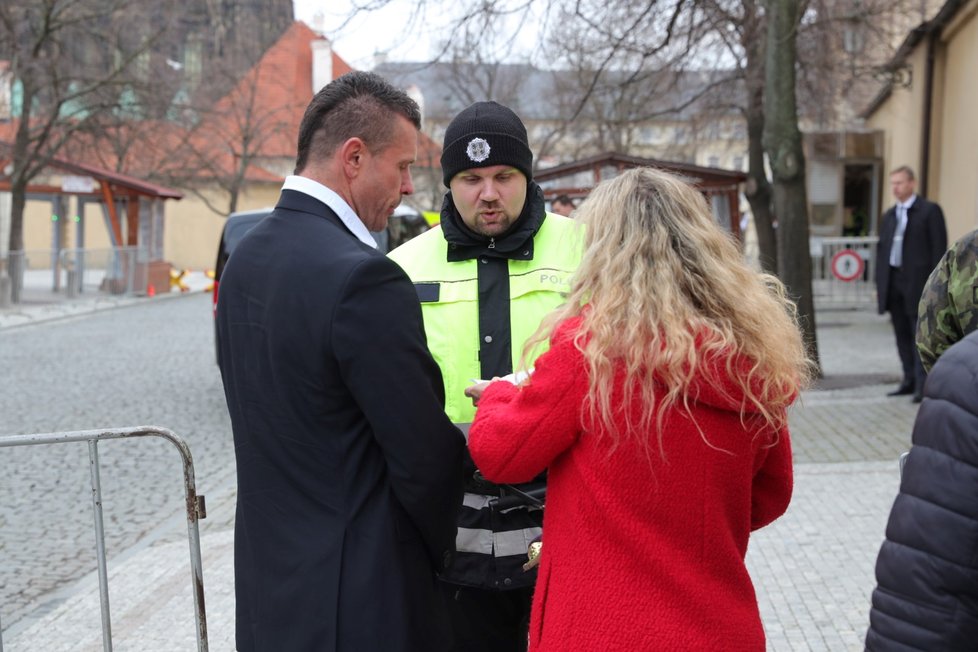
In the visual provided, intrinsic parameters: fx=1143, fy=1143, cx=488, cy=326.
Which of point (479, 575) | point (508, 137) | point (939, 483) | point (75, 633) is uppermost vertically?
point (508, 137)

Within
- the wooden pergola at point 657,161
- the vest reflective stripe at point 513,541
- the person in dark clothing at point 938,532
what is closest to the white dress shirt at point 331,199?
the vest reflective stripe at point 513,541

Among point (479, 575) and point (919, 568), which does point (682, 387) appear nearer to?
point (919, 568)

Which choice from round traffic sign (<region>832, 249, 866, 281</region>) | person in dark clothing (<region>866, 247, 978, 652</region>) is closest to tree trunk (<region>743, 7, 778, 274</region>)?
round traffic sign (<region>832, 249, 866, 281</region>)

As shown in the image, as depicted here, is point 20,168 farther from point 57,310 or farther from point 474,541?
point 474,541

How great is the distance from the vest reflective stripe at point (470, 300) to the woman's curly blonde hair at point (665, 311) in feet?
2.24

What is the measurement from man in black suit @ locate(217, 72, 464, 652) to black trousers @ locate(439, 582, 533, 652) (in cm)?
56

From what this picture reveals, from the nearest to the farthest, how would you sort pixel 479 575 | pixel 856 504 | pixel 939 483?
pixel 939 483
pixel 479 575
pixel 856 504

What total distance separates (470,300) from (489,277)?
3.3 inches

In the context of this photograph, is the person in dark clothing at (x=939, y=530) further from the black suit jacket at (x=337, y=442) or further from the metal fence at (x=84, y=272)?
→ the metal fence at (x=84, y=272)

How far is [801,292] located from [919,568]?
10.5m

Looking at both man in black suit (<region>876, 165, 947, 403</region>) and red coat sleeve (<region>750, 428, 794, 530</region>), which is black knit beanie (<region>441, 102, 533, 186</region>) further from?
man in black suit (<region>876, 165, 947, 403</region>)

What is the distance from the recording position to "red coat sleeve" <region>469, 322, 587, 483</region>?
2213mm

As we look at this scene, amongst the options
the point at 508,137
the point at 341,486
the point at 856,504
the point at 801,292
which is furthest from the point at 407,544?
the point at 801,292

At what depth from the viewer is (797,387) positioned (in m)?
2.34
